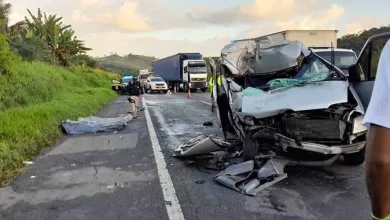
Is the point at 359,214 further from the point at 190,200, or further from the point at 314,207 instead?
the point at 190,200

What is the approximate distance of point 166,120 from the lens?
13961mm

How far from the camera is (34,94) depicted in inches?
761

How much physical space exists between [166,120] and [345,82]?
862 cm

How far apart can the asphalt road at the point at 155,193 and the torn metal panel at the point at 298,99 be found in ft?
3.46

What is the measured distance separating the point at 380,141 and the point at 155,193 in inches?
163

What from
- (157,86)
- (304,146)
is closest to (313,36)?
(304,146)

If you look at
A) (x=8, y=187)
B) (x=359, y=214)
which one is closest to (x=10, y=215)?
(x=8, y=187)

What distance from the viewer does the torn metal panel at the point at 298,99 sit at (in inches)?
221

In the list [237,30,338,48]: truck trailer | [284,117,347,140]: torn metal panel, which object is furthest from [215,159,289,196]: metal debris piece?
[237,30,338,48]: truck trailer

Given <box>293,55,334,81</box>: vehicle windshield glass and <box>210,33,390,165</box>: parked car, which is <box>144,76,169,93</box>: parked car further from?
<box>210,33,390,165</box>: parked car

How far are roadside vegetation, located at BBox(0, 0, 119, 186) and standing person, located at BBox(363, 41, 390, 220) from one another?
5.84 m

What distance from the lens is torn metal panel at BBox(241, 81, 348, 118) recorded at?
560cm

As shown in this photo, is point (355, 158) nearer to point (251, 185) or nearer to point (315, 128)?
point (315, 128)

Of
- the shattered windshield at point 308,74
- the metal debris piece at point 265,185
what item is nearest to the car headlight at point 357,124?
the shattered windshield at point 308,74
